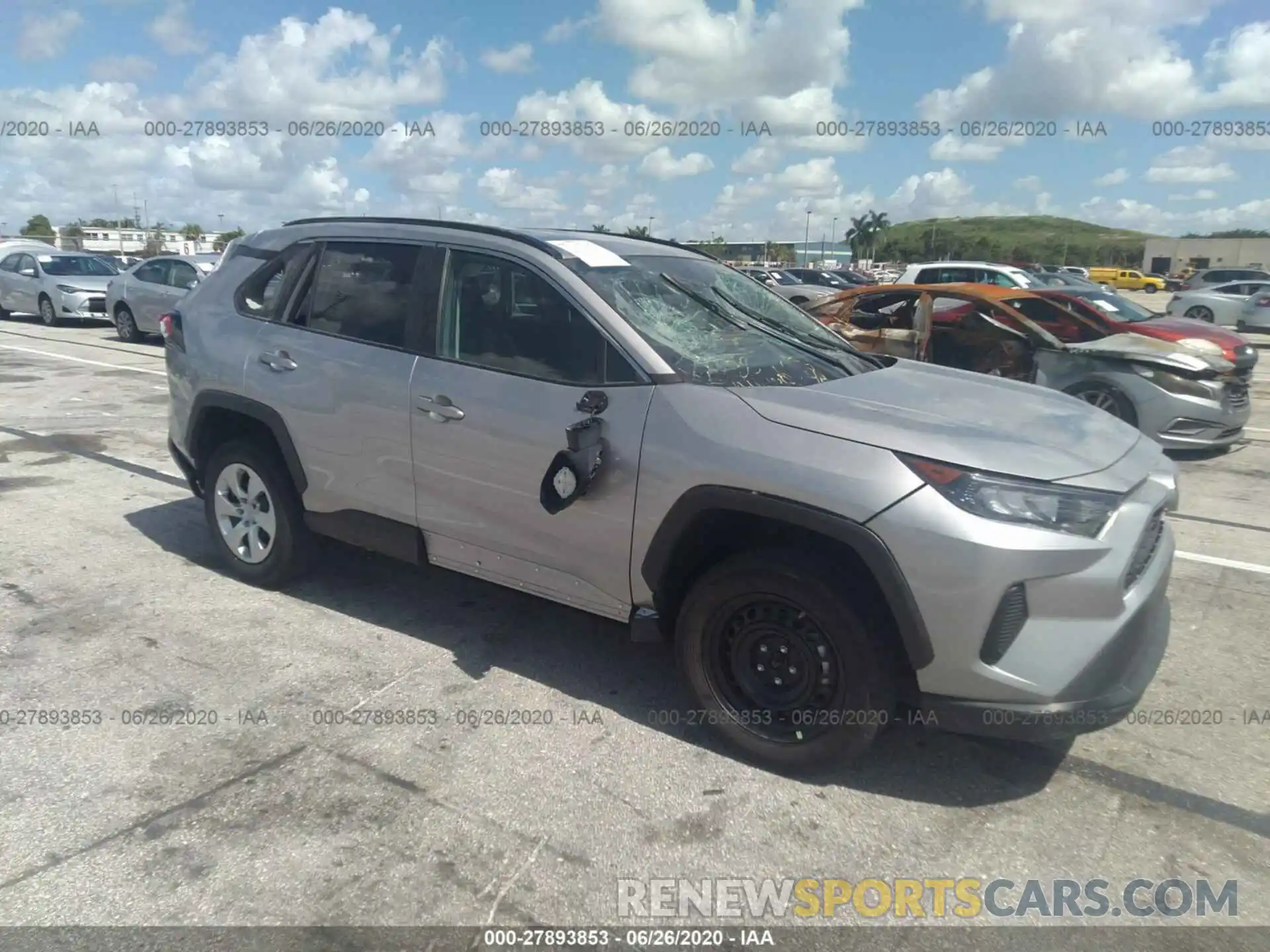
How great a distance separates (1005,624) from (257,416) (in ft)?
11.6

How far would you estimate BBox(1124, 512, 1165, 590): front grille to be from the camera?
3.03 metres

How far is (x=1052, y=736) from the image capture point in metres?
2.96

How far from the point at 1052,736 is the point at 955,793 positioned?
1.57 ft

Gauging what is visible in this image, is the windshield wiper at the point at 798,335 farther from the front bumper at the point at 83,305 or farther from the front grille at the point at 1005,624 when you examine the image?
the front bumper at the point at 83,305

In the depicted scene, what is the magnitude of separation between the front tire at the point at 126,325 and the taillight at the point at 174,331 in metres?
12.8

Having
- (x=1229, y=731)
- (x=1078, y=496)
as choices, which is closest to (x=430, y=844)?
(x=1078, y=496)

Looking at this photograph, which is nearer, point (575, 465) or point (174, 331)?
point (575, 465)

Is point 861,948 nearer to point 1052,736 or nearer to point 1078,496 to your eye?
point 1052,736

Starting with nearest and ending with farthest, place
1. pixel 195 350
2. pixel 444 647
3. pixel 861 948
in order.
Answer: pixel 861 948
pixel 444 647
pixel 195 350

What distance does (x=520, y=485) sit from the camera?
3.70m

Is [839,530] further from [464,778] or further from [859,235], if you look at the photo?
[859,235]

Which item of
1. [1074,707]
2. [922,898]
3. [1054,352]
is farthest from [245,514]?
[1054,352]

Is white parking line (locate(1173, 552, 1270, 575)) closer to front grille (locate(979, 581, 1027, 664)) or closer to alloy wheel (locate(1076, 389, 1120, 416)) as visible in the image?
alloy wheel (locate(1076, 389, 1120, 416))

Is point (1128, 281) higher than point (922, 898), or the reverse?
point (1128, 281)
